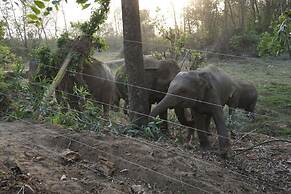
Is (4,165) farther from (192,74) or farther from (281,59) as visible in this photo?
(281,59)

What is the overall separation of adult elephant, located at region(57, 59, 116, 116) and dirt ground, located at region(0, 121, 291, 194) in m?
1.96

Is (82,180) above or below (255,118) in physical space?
above

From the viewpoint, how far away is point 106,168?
4.43 metres

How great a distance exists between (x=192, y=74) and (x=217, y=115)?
0.74 m

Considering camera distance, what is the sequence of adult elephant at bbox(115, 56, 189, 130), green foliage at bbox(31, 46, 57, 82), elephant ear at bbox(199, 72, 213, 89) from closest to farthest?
elephant ear at bbox(199, 72, 213, 89) < adult elephant at bbox(115, 56, 189, 130) < green foliage at bbox(31, 46, 57, 82)

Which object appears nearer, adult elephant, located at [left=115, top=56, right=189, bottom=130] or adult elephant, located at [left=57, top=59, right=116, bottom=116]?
adult elephant, located at [left=115, top=56, right=189, bottom=130]

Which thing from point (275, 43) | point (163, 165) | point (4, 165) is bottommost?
point (163, 165)

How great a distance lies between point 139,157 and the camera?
189 inches

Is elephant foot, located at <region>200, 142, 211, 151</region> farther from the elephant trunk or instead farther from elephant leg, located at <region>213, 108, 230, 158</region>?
the elephant trunk

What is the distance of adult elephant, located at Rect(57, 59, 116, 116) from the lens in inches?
306

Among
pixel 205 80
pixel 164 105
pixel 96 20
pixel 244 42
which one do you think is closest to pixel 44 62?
pixel 96 20

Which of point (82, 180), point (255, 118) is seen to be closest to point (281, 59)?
point (255, 118)

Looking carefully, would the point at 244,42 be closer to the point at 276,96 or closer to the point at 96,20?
→ the point at 276,96

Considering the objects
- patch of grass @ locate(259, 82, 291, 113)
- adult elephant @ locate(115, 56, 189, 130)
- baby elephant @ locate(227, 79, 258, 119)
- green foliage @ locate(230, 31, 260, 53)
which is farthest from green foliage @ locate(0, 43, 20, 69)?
green foliage @ locate(230, 31, 260, 53)
